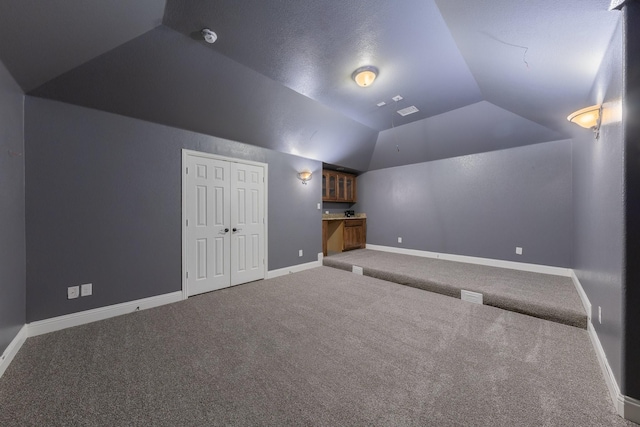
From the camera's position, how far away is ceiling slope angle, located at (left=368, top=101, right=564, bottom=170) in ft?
12.4

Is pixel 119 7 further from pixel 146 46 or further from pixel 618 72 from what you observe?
pixel 618 72

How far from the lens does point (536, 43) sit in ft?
5.73

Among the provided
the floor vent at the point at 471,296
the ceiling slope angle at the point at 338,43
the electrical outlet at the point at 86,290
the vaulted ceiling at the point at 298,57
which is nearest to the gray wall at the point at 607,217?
the vaulted ceiling at the point at 298,57

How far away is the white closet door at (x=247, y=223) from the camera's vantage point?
385 centimetres

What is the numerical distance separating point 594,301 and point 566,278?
6.32 ft

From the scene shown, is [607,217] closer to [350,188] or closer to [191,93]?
[191,93]

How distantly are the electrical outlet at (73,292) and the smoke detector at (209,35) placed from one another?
2926 mm

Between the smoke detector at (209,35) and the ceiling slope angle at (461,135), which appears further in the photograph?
the ceiling slope angle at (461,135)

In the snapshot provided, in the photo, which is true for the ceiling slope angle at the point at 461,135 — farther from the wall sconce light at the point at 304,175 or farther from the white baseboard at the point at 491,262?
the white baseboard at the point at 491,262

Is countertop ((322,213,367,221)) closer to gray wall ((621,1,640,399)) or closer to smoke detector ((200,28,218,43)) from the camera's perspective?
smoke detector ((200,28,218,43))

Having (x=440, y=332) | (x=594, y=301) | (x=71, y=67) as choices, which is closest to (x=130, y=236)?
(x=71, y=67)

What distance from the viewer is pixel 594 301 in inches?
87.9

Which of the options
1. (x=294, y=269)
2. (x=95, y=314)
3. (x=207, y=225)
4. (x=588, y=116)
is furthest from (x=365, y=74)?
(x=95, y=314)

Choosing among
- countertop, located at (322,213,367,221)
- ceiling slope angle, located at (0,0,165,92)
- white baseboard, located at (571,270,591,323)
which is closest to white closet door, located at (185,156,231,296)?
ceiling slope angle, located at (0,0,165,92)
